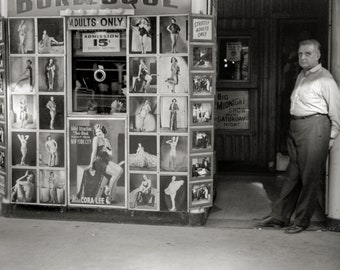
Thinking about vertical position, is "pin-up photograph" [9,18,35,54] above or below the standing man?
above

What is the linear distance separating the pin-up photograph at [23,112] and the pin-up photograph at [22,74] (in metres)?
0.09

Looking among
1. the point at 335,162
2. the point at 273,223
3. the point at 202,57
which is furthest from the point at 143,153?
the point at 335,162

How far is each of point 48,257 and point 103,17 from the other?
2714 millimetres

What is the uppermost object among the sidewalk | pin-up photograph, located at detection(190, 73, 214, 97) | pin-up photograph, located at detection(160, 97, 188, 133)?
pin-up photograph, located at detection(190, 73, 214, 97)

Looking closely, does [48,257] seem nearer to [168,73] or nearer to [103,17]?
[168,73]

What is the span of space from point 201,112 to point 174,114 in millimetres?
298

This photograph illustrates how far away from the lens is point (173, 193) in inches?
258

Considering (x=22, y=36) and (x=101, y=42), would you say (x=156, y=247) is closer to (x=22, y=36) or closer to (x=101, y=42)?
(x=101, y=42)

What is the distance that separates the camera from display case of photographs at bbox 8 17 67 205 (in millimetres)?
6707

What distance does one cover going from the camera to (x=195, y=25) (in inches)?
249

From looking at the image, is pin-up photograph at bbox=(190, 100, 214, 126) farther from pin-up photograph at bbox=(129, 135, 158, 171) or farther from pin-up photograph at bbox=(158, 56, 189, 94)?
pin-up photograph at bbox=(129, 135, 158, 171)

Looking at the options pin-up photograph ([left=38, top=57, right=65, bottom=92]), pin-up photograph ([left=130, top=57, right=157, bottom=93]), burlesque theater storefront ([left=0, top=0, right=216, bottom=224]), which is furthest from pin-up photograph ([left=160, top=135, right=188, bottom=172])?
pin-up photograph ([left=38, top=57, right=65, bottom=92])

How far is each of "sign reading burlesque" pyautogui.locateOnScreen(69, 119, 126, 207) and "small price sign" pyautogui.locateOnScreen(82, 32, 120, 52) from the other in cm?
82

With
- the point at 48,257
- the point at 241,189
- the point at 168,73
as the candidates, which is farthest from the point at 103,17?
the point at 241,189
